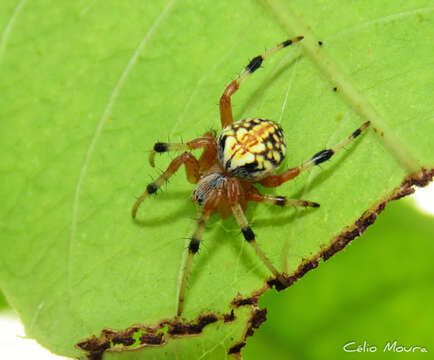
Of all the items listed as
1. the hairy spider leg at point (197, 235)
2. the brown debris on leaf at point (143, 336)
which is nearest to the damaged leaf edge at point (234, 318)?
the brown debris on leaf at point (143, 336)

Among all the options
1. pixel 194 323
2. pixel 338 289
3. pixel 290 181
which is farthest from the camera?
pixel 290 181

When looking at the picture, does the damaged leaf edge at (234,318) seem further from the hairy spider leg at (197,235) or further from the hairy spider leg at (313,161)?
the hairy spider leg at (313,161)

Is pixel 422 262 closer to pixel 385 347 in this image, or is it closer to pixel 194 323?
pixel 385 347

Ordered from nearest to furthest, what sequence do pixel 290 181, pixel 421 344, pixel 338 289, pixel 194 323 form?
pixel 421 344 → pixel 338 289 → pixel 194 323 → pixel 290 181

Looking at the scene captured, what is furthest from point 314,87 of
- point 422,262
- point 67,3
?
point 67,3

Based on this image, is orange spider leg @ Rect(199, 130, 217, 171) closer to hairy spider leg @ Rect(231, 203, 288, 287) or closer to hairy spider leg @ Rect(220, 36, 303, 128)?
hairy spider leg @ Rect(220, 36, 303, 128)

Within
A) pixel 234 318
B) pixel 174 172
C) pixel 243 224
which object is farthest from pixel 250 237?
pixel 174 172

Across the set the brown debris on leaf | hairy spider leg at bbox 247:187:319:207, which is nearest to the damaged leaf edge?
the brown debris on leaf

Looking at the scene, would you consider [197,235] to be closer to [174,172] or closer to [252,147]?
[174,172]
